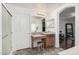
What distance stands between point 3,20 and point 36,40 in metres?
0.71

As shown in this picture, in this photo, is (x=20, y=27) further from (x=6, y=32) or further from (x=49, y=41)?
(x=49, y=41)

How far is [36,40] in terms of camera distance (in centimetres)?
205

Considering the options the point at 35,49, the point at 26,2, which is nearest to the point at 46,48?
the point at 35,49

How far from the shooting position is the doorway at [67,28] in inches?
81.2

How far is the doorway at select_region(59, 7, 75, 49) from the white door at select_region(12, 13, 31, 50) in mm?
675

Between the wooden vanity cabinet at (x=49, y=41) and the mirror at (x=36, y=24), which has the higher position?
the mirror at (x=36, y=24)

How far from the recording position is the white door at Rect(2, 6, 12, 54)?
188 centimetres

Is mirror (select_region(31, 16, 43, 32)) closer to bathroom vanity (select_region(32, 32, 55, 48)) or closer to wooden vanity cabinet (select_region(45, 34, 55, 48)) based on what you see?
bathroom vanity (select_region(32, 32, 55, 48))

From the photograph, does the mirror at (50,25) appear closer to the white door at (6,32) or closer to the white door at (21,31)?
the white door at (21,31)

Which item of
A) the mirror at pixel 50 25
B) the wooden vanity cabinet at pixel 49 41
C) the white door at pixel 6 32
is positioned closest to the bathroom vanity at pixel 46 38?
the wooden vanity cabinet at pixel 49 41

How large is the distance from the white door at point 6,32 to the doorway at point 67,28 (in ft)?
3.34

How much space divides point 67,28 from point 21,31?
953mm

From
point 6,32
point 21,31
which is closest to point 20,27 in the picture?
point 21,31

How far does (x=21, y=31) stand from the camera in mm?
2004
